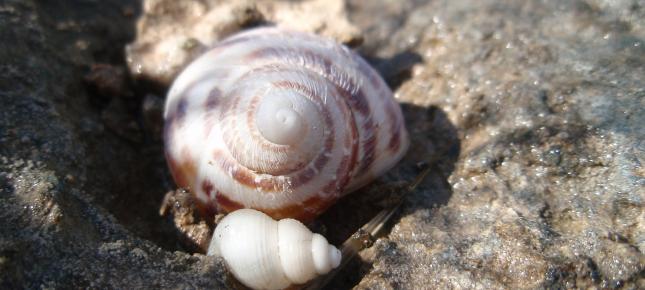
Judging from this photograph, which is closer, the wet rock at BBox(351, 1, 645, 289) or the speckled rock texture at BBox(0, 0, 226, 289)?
the speckled rock texture at BBox(0, 0, 226, 289)

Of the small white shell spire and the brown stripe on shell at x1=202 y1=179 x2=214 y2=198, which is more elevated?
the brown stripe on shell at x1=202 y1=179 x2=214 y2=198

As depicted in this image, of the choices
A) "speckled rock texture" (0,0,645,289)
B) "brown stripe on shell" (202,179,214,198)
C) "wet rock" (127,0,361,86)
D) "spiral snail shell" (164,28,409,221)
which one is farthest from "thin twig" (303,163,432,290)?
"wet rock" (127,0,361,86)

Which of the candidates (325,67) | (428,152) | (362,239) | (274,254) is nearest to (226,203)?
(274,254)

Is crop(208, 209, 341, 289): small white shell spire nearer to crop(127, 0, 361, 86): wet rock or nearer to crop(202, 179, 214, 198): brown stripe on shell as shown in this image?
crop(202, 179, 214, 198): brown stripe on shell

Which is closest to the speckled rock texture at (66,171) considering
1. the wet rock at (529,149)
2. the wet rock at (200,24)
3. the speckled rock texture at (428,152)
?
the speckled rock texture at (428,152)

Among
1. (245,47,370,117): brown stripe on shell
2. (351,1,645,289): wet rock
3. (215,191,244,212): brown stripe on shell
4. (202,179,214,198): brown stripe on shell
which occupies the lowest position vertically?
(351,1,645,289): wet rock

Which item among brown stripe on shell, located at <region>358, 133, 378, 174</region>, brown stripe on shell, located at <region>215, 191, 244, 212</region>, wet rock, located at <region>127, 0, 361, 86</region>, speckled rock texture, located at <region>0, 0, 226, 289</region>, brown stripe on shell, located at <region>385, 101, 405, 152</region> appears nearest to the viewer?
speckled rock texture, located at <region>0, 0, 226, 289</region>

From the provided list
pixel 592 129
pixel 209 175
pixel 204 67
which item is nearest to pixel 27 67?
pixel 204 67
